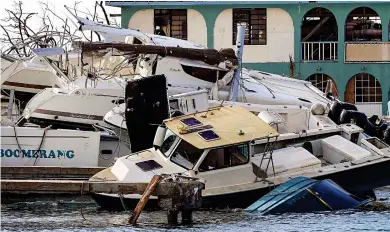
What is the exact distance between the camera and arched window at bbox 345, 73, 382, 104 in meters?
48.4

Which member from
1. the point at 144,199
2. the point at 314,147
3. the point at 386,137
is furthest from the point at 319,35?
the point at 144,199

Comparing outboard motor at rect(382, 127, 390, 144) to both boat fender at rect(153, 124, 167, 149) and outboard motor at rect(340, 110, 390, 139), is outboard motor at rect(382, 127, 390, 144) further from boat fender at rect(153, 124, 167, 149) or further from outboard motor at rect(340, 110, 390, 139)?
boat fender at rect(153, 124, 167, 149)

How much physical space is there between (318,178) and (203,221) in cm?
332

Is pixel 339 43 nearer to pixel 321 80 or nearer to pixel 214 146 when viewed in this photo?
pixel 321 80

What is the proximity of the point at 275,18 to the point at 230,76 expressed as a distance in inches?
519

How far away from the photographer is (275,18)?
4819 centimetres

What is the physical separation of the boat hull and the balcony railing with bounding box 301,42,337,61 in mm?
22188

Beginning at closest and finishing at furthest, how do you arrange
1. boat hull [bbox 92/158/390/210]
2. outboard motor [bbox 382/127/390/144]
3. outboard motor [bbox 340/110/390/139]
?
boat hull [bbox 92/158/390/210] → outboard motor [bbox 382/127/390/144] → outboard motor [bbox 340/110/390/139]

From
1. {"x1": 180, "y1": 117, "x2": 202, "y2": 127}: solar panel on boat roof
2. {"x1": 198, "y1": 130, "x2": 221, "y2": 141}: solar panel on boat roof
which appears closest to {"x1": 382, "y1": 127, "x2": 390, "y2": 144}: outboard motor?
{"x1": 180, "y1": 117, "x2": 202, "y2": 127}: solar panel on boat roof

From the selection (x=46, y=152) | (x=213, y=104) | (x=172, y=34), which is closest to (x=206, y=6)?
(x=172, y=34)

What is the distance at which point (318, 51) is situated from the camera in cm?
4872

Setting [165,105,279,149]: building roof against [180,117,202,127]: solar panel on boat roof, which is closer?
[165,105,279,149]: building roof

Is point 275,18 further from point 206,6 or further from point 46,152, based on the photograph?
point 46,152

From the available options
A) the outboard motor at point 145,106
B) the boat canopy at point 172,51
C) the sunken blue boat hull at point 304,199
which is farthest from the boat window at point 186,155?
the boat canopy at point 172,51
